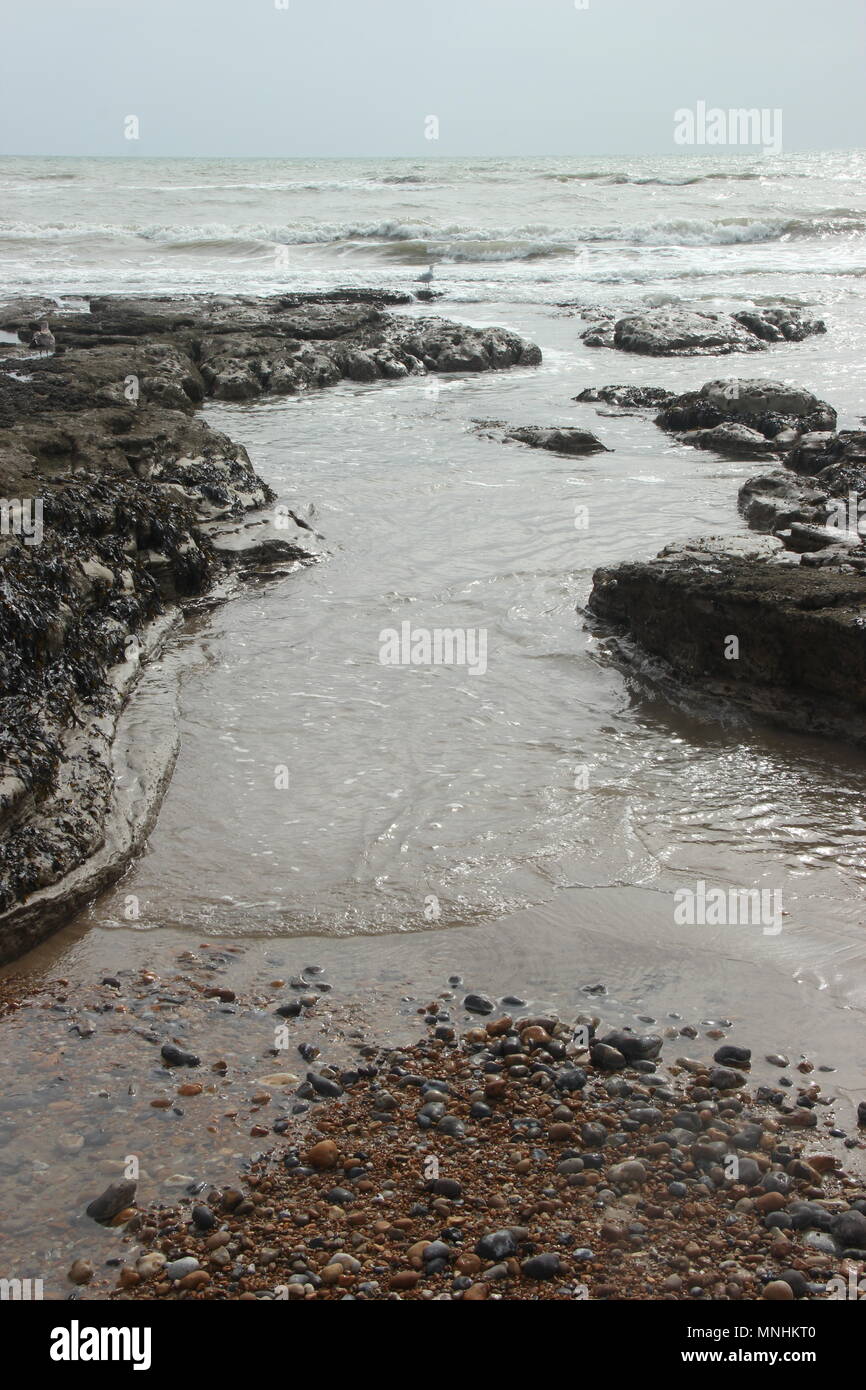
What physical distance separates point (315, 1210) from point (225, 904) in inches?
69.2

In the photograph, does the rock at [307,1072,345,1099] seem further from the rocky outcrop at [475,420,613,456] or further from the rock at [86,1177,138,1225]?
the rocky outcrop at [475,420,613,456]

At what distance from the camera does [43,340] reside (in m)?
15.8

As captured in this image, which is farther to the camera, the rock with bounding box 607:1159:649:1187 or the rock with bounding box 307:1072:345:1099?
the rock with bounding box 307:1072:345:1099

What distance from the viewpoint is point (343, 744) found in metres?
6.06

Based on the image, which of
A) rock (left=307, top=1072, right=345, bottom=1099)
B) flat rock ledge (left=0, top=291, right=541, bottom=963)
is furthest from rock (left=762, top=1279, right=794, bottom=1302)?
flat rock ledge (left=0, top=291, right=541, bottom=963)

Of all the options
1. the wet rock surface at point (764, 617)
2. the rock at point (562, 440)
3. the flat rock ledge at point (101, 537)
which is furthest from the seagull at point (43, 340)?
the wet rock surface at point (764, 617)

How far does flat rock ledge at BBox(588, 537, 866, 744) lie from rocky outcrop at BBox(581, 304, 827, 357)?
12.5 metres

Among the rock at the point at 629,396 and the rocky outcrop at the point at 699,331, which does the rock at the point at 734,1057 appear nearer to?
the rock at the point at 629,396

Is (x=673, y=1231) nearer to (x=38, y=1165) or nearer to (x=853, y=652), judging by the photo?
(x=38, y=1165)

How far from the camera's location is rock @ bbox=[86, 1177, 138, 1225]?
2994 millimetres

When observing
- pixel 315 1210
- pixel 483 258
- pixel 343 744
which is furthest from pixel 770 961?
pixel 483 258

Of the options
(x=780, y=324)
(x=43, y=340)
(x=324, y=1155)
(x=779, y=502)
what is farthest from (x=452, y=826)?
(x=780, y=324)

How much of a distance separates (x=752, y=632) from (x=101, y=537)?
14.4ft

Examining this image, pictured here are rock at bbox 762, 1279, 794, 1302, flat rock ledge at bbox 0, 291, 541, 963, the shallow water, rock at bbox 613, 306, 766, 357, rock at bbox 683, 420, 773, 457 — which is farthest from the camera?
rock at bbox 613, 306, 766, 357
